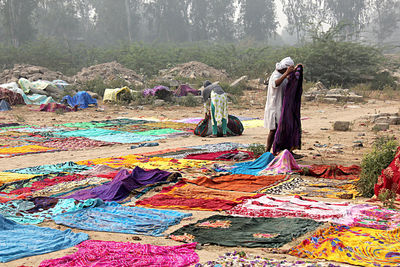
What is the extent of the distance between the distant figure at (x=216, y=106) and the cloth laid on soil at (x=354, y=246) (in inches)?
282

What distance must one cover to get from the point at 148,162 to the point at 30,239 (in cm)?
373

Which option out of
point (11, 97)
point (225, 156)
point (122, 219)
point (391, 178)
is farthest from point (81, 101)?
point (391, 178)

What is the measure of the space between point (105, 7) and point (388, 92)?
125 feet

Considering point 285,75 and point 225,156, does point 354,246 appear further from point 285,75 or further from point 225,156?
point 225,156

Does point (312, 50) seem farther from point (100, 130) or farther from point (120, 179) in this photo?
point (120, 179)

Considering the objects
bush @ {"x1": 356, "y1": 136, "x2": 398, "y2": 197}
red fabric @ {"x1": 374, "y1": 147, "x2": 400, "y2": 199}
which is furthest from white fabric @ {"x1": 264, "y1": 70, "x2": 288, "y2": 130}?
red fabric @ {"x1": 374, "y1": 147, "x2": 400, "y2": 199}

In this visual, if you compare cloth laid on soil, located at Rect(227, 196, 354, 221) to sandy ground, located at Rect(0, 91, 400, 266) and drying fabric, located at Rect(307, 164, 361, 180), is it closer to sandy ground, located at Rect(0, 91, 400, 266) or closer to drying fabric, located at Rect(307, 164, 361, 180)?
sandy ground, located at Rect(0, 91, 400, 266)

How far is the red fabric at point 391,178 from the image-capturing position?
4527 mm

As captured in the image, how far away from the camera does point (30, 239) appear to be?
3746 millimetres

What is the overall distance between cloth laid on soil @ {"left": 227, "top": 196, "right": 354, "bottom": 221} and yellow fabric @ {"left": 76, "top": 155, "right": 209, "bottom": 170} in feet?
7.61

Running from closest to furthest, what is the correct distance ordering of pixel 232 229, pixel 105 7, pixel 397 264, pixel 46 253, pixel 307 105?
pixel 397 264
pixel 46 253
pixel 232 229
pixel 307 105
pixel 105 7

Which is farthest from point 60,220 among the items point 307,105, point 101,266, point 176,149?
point 307,105

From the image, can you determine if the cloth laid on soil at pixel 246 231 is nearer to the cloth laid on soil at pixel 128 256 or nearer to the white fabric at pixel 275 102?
the cloth laid on soil at pixel 128 256

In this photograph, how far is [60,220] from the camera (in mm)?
4391
